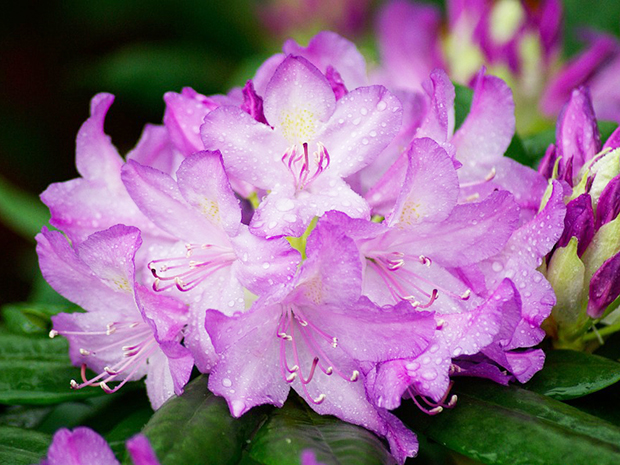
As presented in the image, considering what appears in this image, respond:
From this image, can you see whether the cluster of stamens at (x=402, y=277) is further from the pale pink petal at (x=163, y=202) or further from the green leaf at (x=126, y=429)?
the green leaf at (x=126, y=429)

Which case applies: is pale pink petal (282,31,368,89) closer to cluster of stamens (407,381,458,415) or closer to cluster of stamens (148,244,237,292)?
cluster of stamens (148,244,237,292)

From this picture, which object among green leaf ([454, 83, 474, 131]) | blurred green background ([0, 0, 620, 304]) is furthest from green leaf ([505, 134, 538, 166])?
blurred green background ([0, 0, 620, 304])

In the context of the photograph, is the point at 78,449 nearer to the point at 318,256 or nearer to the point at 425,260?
the point at 318,256

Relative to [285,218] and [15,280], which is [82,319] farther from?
[15,280]

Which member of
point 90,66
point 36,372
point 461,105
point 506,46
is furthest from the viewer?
point 90,66

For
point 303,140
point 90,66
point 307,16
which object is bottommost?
point 90,66

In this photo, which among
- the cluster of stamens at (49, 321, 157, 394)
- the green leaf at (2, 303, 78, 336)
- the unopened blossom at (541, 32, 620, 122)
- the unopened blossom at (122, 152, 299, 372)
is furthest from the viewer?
the unopened blossom at (541, 32, 620, 122)

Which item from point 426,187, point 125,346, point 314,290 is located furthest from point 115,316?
point 426,187
